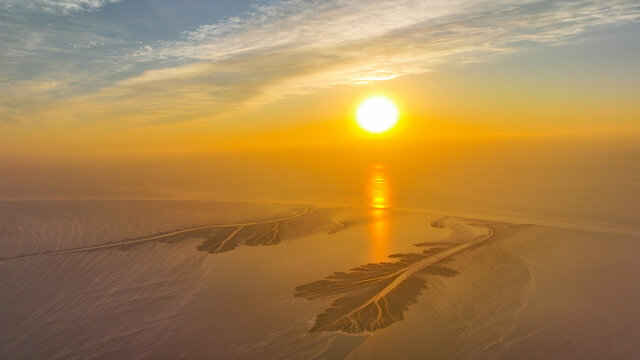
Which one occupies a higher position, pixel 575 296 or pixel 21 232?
pixel 21 232

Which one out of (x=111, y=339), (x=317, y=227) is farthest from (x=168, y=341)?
(x=317, y=227)

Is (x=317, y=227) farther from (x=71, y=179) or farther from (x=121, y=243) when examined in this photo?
(x=71, y=179)

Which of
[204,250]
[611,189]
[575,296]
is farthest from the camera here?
[611,189]

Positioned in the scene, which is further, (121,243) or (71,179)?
(71,179)

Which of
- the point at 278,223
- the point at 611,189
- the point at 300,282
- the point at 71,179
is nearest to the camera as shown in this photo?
the point at 300,282

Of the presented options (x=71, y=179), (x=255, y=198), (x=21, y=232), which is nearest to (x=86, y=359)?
(x=21, y=232)

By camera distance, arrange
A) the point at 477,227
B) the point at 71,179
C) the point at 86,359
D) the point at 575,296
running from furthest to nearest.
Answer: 1. the point at 71,179
2. the point at 477,227
3. the point at 575,296
4. the point at 86,359

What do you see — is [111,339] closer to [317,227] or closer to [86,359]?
[86,359]
